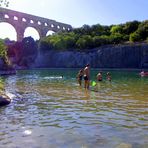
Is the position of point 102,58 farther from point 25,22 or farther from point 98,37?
point 25,22

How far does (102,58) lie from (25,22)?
40396 mm

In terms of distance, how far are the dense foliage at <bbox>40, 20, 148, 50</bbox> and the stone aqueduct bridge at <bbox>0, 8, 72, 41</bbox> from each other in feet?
36.8

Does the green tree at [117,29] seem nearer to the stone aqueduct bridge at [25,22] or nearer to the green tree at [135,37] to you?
the green tree at [135,37]

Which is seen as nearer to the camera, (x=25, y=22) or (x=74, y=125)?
(x=74, y=125)

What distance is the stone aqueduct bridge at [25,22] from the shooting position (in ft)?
413

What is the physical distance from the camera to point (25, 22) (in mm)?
134125

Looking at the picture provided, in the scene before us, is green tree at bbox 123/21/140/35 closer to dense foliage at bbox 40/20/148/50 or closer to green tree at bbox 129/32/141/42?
dense foliage at bbox 40/20/148/50

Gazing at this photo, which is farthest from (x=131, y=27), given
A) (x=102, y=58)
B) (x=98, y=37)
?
(x=102, y=58)

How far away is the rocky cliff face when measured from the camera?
338ft

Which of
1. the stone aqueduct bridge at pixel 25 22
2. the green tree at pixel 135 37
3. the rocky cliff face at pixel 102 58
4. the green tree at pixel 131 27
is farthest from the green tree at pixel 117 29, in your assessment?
the stone aqueduct bridge at pixel 25 22

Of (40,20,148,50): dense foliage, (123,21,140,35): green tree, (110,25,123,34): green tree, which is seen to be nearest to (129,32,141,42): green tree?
(40,20,148,50): dense foliage

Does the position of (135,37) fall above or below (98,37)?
below

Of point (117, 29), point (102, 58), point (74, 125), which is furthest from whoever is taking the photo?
point (117, 29)

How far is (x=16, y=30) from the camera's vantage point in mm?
131000
